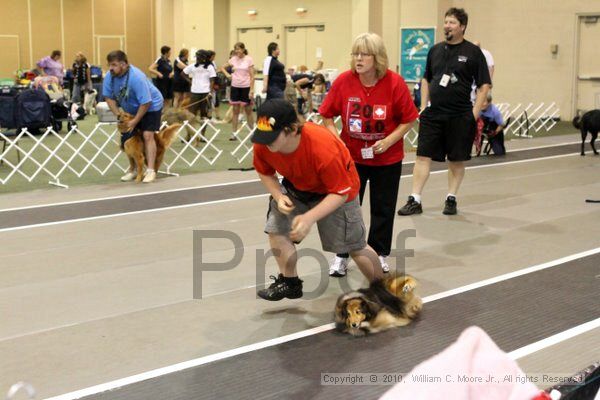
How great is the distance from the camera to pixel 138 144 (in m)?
8.10

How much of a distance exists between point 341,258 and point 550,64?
13.3m

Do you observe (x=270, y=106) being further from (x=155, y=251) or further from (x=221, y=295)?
(x=155, y=251)

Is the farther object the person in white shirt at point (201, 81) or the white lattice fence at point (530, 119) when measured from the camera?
the white lattice fence at point (530, 119)

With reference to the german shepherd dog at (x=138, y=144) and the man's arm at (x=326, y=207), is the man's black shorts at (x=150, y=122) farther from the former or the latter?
the man's arm at (x=326, y=207)

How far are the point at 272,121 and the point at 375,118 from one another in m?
1.23

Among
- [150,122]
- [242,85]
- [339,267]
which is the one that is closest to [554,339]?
[339,267]

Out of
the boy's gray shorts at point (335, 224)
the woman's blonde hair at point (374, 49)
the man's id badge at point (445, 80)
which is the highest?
the woman's blonde hair at point (374, 49)

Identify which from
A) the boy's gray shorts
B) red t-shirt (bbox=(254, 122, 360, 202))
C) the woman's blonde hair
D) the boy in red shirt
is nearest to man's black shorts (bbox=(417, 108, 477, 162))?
the woman's blonde hair

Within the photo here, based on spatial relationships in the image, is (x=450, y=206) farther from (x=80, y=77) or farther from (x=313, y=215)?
(x=80, y=77)

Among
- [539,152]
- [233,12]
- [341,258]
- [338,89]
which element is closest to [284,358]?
[341,258]

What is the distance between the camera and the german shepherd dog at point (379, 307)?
3689 mm

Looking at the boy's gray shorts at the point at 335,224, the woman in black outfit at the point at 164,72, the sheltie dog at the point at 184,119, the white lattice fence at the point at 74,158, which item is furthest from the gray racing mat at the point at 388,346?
the woman in black outfit at the point at 164,72

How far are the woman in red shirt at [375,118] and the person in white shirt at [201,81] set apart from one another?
25.2ft

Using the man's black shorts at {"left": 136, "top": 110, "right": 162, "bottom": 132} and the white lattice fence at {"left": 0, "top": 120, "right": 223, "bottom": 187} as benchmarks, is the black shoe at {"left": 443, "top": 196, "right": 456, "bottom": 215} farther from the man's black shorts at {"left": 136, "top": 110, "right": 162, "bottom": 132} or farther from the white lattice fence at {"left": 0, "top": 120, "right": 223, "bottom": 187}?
the white lattice fence at {"left": 0, "top": 120, "right": 223, "bottom": 187}
